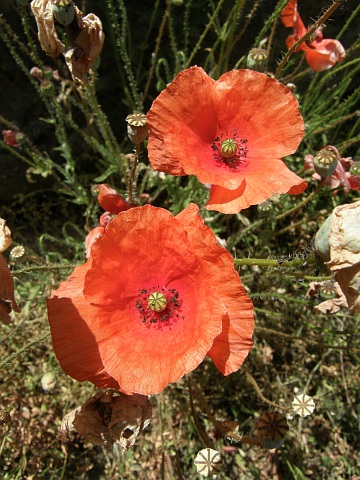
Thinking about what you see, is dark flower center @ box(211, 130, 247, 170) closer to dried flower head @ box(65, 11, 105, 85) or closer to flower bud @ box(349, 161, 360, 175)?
flower bud @ box(349, 161, 360, 175)

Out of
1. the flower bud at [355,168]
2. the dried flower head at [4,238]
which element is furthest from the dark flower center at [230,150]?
the dried flower head at [4,238]

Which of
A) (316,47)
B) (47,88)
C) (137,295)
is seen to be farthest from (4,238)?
(316,47)

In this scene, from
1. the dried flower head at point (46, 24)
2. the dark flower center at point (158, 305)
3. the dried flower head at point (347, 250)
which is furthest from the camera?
the dark flower center at point (158, 305)

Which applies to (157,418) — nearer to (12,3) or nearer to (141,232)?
(141,232)

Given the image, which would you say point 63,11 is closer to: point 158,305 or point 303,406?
point 158,305

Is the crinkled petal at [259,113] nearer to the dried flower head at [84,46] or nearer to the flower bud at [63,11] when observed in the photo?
the dried flower head at [84,46]

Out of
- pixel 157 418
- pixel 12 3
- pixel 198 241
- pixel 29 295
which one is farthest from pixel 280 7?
pixel 157 418

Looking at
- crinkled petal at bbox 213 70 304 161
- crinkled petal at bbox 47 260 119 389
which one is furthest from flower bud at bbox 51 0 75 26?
crinkled petal at bbox 47 260 119 389
